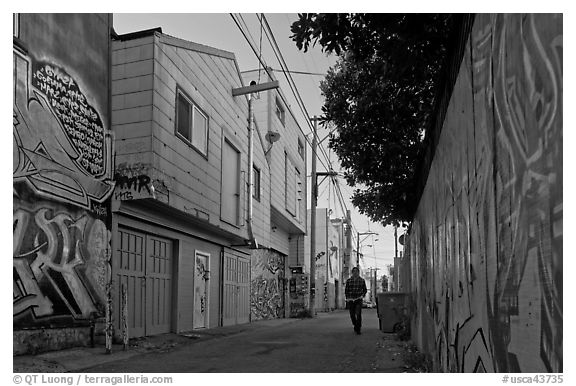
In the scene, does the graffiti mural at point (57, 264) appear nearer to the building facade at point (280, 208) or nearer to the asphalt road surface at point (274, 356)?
the asphalt road surface at point (274, 356)

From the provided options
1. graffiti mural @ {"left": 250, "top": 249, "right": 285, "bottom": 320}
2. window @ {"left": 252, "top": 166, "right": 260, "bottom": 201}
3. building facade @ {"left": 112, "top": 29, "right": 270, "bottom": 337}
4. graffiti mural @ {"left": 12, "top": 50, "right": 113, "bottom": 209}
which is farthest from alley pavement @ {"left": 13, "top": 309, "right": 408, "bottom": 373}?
graffiti mural @ {"left": 250, "top": 249, "right": 285, "bottom": 320}

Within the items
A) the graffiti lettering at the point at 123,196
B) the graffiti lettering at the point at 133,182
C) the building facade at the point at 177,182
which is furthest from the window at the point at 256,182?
the graffiti lettering at the point at 123,196

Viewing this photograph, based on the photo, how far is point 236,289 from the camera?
19.3 m

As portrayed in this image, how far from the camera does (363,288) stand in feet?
47.1

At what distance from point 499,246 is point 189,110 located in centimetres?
1181

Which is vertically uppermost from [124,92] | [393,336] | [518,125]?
[124,92]

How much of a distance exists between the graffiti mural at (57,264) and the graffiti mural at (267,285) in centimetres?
1130

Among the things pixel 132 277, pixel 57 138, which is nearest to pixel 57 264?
pixel 57 138

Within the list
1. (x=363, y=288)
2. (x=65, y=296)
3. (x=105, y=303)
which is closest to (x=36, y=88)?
(x=65, y=296)

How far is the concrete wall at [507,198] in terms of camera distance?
8.01 ft

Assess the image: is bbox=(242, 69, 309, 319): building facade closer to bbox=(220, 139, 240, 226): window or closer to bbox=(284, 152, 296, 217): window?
bbox=(284, 152, 296, 217): window

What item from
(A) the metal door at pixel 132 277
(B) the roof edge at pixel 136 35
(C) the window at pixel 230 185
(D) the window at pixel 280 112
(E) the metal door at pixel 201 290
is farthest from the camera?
(D) the window at pixel 280 112

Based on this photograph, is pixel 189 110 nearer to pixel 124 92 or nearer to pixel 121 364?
pixel 124 92

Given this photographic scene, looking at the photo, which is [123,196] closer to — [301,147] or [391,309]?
[391,309]
